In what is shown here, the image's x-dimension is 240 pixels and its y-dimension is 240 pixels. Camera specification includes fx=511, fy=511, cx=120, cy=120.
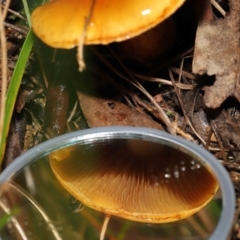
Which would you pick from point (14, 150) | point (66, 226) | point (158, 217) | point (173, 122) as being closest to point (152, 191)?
point (158, 217)

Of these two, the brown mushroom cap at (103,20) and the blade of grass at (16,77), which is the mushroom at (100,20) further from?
the blade of grass at (16,77)

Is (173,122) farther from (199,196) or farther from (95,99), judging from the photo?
(199,196)

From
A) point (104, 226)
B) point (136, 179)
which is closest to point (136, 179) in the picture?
point (136, 179)

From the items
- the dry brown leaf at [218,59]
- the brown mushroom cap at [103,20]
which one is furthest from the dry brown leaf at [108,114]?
the brown mushroom cap at [103,20]

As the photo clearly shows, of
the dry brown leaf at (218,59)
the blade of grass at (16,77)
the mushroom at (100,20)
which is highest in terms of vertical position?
the mushroom at (100,20)

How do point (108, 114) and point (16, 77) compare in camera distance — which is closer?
point (16, 77)

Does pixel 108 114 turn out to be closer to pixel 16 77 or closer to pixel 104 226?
pixel 16 77
